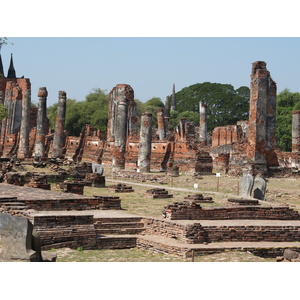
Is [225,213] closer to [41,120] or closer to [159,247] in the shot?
[159,247]

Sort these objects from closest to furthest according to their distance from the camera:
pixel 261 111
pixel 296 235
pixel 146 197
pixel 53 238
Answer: pixel 53 238
pixel 296 235
pixel 146 197
pixel 261 111

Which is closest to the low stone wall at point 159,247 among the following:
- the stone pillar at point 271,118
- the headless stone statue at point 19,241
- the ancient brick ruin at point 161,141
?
the headless stone statue at point 19,241

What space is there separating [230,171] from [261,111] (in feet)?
10.1

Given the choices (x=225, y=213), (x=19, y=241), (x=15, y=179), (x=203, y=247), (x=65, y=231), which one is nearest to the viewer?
(x=19, y=241)

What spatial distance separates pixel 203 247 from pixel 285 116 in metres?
46.1

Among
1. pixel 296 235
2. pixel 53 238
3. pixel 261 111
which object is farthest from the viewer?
pixel 261 111

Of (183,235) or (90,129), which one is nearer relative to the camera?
(183,235)

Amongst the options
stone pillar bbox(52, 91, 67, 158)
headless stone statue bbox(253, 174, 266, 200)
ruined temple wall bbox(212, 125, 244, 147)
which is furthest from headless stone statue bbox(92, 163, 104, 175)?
ruined temple wall bbox(212, 125, 244, 147)

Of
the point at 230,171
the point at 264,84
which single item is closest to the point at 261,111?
the point at 264,84

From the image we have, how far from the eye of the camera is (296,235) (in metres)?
11.9

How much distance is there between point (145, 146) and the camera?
31.9m

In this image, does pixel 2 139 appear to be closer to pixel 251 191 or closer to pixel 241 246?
pixel 251 191

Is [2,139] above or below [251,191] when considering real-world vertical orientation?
above

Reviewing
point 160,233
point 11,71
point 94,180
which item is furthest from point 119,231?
point 11,71
